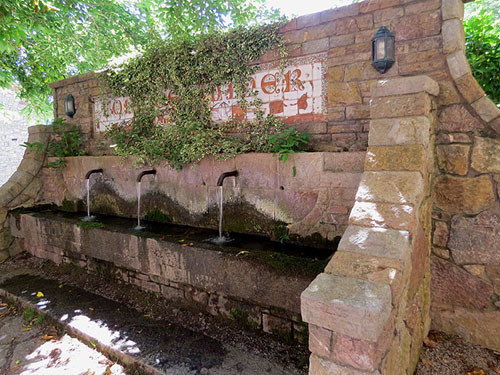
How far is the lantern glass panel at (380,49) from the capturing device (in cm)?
266

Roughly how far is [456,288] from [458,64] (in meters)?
1.80

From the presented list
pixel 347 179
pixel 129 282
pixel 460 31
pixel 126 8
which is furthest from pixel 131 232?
pixel 126 8

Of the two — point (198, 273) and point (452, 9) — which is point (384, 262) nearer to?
point (198, 273)

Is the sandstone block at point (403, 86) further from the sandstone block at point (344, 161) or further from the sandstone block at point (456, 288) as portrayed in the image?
the sandstone block at point (456, 288)

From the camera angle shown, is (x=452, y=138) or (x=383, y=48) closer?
(x=452, y=138)

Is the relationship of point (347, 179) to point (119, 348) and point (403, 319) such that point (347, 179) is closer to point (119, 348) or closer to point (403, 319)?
point (403, 319)

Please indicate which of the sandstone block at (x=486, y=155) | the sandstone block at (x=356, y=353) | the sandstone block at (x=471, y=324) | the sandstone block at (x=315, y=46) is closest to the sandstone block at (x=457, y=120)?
the sandstone block at (x=486, y=155)

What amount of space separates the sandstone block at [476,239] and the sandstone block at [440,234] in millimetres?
37

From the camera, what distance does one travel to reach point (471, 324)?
7.83ft

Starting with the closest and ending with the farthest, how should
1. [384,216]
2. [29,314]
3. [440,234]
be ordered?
[384,216] < [440,234] < [29,314]

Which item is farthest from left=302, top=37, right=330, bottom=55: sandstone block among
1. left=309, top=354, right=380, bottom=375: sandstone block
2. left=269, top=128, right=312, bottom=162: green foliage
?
left=309, top=354, right=380, bottom=375: sandstone block

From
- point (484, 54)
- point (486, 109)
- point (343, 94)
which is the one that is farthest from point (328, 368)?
point (484, 54)

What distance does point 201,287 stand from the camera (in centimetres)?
283

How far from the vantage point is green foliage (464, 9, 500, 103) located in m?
3.13
